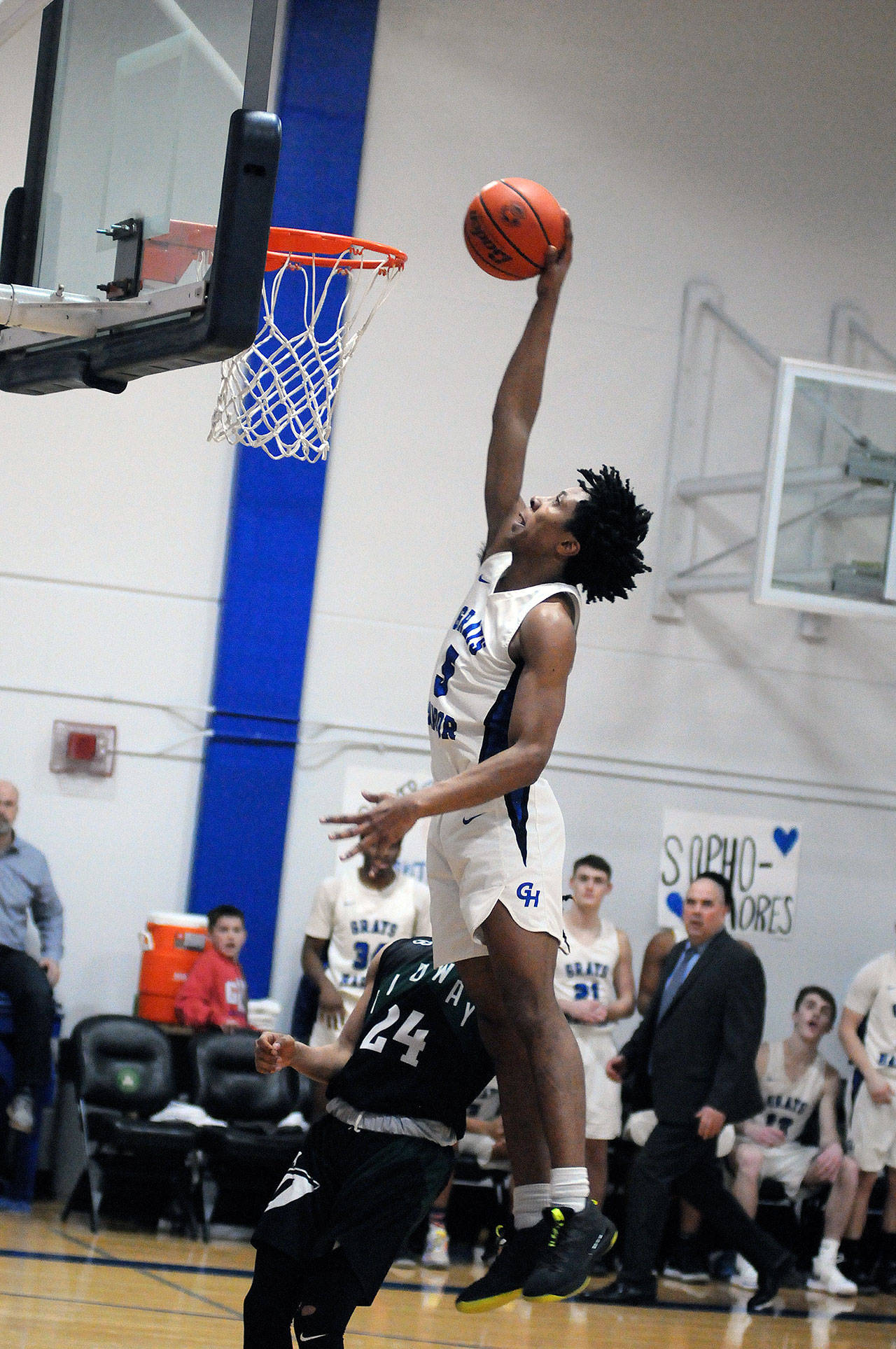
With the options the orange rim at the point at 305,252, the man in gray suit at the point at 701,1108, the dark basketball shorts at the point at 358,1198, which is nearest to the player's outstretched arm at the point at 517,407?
the orange rim at the point at 305,252

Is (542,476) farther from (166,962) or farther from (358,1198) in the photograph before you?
(358,1198)

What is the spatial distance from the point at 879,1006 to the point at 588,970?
5.53 ft

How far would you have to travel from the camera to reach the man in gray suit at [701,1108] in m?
8.23

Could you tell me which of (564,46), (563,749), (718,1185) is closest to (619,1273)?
(718,1185)

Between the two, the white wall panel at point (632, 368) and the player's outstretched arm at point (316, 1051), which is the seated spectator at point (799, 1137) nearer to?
the white wall panel at point (632, 368)

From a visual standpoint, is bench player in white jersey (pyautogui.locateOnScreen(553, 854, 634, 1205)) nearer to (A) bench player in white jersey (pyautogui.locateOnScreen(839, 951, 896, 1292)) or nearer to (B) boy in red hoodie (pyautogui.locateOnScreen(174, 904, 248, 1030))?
(A) bench player in white jersey (pyautogui.locateOnScreen(839, 951, 896, 1292))

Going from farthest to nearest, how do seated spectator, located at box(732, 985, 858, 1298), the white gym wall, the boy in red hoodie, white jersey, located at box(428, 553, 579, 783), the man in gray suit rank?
the white gym wall < seated spectator, located at box(732, 985, 858, 1298) < the boy in red hoodie < the man in gray suit < white jersey, located at box(428, 553, 579, 783)

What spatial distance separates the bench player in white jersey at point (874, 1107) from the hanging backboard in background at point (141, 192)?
6.59 meters

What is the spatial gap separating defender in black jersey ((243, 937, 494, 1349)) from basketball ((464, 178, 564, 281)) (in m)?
1.90

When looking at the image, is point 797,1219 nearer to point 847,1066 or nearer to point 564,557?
point 847,1066

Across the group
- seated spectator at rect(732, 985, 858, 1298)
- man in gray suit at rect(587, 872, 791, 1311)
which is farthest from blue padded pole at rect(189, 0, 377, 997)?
seated spectator at rect(732, 985, 858, 1298)

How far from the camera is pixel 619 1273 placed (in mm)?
8227

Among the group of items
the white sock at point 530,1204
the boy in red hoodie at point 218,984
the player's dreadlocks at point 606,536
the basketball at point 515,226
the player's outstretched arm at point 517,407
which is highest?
the basketball at point 515,226

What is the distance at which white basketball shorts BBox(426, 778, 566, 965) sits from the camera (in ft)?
13.6
